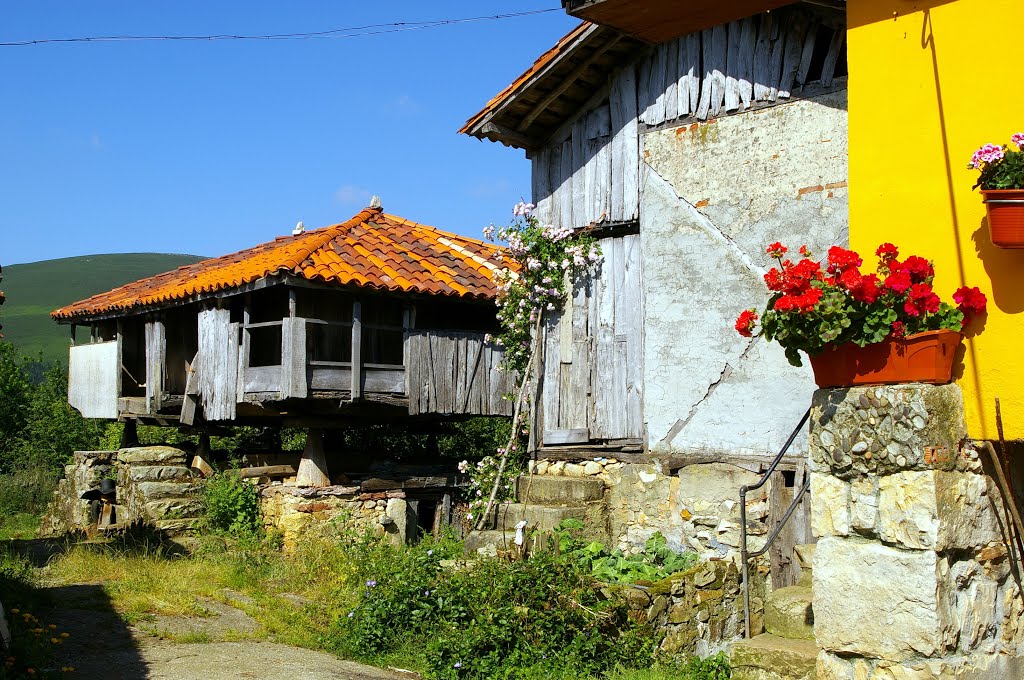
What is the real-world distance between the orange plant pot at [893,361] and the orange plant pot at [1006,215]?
57 centimetres

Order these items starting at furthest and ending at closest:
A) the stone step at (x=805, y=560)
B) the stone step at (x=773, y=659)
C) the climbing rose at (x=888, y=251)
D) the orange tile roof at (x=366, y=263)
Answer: the orange tile roof at (x=366, y=263) < the stone step at (x=805, y=560) < the stone step at (x=773, y=659) < the climbing rose at (x=888, y=251)

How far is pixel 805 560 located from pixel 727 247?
278 centimetres

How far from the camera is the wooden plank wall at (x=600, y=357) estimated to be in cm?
903

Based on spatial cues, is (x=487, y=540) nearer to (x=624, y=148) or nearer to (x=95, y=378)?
(x=624, y=148)

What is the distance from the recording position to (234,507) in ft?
41.7

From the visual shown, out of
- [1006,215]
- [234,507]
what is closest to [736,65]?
[1006,215]

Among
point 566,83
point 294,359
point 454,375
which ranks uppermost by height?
point 566,83

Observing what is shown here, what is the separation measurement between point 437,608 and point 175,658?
2102mm

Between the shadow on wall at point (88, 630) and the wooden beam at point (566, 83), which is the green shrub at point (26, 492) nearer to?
the shadow on wall at point (88, 630)

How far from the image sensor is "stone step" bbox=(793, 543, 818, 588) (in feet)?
23.5

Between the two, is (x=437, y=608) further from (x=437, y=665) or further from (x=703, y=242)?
(x=703, y=242)

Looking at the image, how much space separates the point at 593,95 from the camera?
945 centimetres

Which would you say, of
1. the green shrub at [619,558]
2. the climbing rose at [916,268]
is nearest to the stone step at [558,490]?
the green shrub at [619,558]

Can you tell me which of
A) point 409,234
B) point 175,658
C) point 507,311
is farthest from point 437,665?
point 409,234
